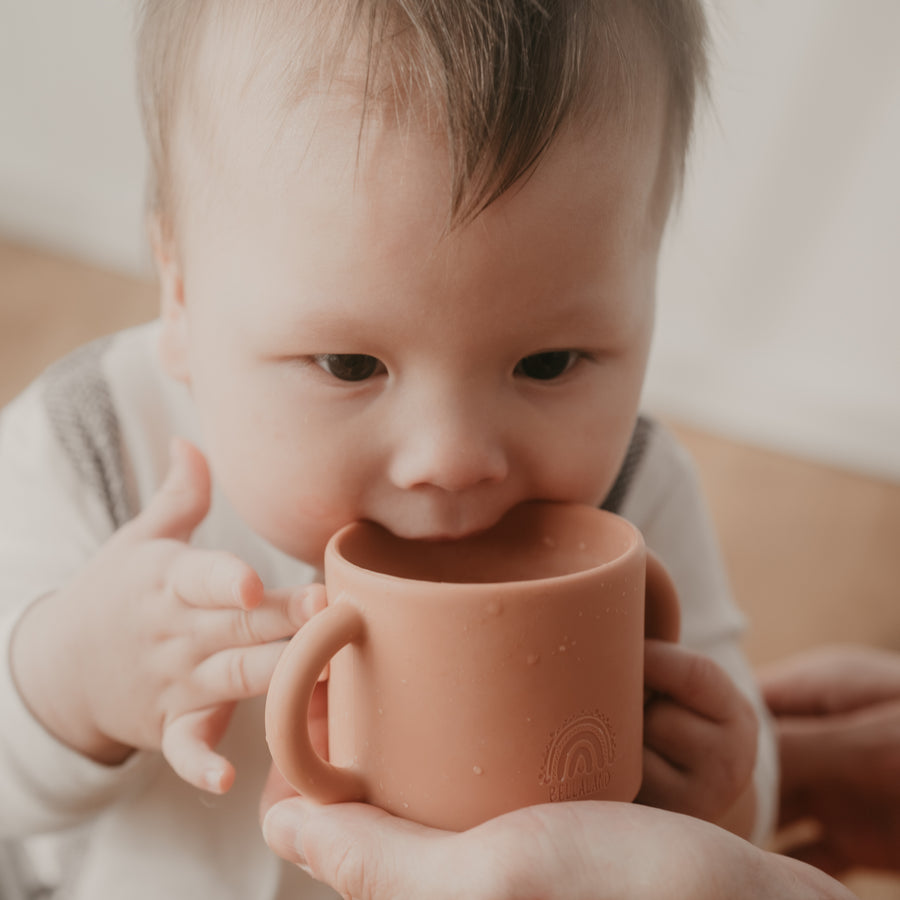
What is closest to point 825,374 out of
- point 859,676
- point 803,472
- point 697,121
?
point 803,472

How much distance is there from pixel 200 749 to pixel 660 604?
0.96 feet

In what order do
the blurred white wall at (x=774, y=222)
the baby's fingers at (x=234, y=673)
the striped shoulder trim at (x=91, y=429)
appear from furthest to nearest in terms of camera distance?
the blurred white wall at (x=774, y=222) < the striped shoulder trim at (x=91, y=429) < the baby's fingers at (x=234, y=673)

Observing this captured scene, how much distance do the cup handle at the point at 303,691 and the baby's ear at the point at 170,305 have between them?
11.1 inches

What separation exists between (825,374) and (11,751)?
1420 mm

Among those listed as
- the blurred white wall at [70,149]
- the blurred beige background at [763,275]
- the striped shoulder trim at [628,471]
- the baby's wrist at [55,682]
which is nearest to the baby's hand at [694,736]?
the striped shoulder trim at [628,471]

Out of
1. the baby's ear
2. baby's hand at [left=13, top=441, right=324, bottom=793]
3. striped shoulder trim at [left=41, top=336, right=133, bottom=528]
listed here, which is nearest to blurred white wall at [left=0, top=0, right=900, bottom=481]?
striped shoulder trim at [left=41, top=336, right=133, bottom=528]

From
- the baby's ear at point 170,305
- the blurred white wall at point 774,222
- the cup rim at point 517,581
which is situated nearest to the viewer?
the cup rim at point 517,581

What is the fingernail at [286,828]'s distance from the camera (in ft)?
1.80

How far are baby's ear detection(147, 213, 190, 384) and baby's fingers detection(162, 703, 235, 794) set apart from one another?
24 centimetres

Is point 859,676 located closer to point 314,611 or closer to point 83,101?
point 314,611

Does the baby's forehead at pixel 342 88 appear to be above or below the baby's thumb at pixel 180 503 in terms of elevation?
above

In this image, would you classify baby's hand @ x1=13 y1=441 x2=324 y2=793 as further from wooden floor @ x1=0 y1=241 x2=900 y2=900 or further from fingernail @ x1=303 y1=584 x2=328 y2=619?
wooden floor @ x1=0 y1=241 x2=900 y2=900

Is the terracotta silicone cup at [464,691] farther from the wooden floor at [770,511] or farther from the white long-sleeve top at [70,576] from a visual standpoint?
the wooden floor at [770,511]

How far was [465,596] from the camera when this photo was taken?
1.56 ft
